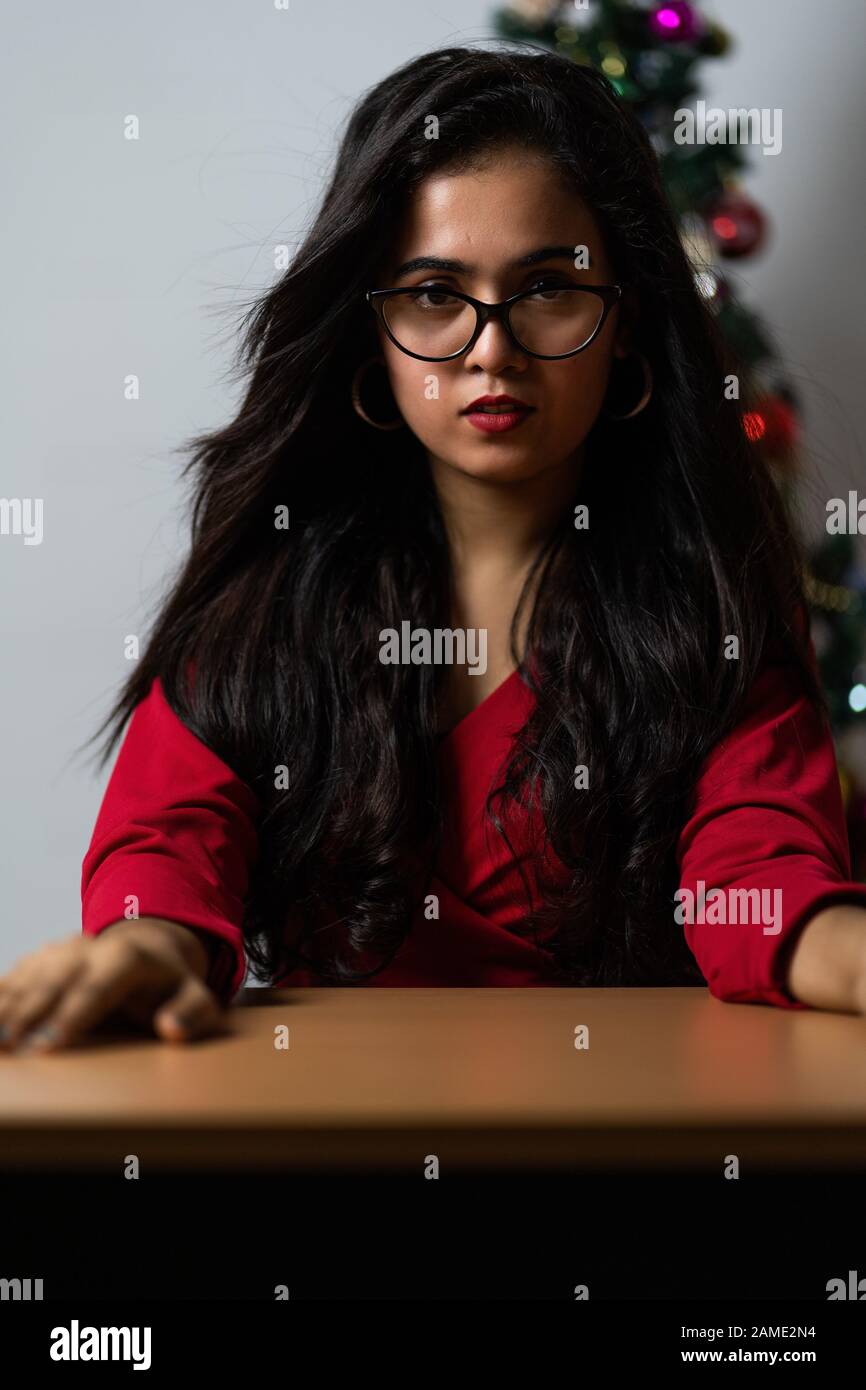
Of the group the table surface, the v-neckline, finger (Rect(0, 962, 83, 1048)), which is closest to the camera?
the table surface

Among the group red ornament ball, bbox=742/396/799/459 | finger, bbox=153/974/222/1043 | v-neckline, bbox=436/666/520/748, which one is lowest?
finger, bbox=153/974/222/1043

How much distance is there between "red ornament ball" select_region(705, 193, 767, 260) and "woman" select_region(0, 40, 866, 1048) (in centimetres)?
66

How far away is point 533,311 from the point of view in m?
1.04

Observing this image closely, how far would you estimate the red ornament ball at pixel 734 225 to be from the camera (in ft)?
5.94

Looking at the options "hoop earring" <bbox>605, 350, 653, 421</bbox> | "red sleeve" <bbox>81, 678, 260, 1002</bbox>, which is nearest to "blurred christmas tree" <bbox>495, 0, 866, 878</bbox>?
"hoop earring" <bbox>605, 350, 653, 421</bbox>

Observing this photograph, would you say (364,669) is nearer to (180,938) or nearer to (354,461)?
(354,461)

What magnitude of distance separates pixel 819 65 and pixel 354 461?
Result: 1.21 meters

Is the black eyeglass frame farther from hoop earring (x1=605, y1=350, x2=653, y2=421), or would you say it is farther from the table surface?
the table surface

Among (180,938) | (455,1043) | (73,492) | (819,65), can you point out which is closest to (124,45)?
(73,492)

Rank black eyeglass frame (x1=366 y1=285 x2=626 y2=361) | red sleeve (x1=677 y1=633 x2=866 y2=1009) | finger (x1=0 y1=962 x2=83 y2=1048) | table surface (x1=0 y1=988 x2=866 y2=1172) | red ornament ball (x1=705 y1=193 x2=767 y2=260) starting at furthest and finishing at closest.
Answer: red ornament ball (x1=705 y1=193 x2=767 y2=260) < black eyeglass frame (x1=366 y1=285 x2=626 y2=361) < red sleeve (x1=677 y1=633 x2=866 y2=1009) < finger (x1=0 y1=962 x2=83 y2=1048) < table surface (x1=0 y1=988 x2=866 y2=1172)

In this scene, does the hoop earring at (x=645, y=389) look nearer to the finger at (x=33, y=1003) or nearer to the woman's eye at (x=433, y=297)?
the woman's eye at (x=433, y=297)

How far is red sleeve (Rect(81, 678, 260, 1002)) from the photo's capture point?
0.87m

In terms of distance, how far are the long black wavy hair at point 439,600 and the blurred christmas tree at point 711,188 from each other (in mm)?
471

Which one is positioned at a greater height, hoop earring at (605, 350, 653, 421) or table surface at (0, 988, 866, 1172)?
hoop earring at (605, 350, 653, 421)
